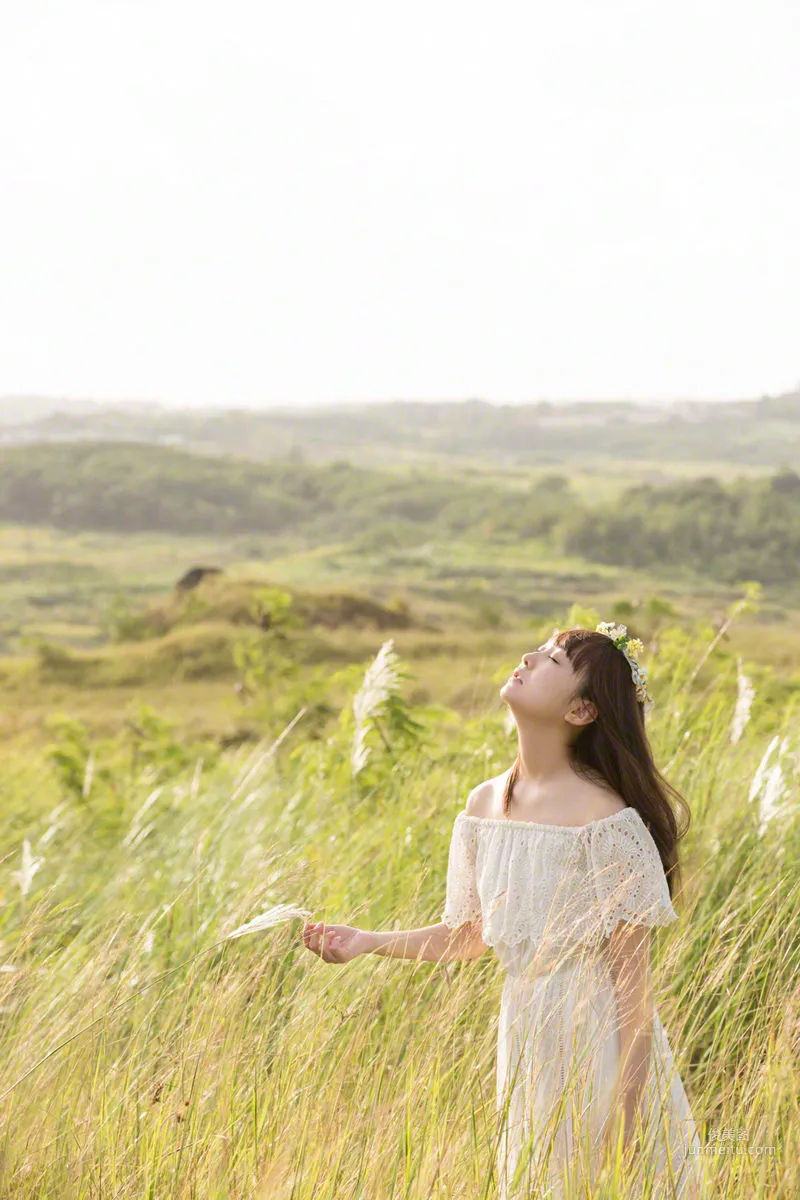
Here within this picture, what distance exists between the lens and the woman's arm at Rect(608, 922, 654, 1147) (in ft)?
8.09

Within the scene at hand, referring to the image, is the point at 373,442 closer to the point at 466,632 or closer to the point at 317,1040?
the point at 466,632

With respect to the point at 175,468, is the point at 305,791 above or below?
above

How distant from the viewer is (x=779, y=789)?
3.70 m

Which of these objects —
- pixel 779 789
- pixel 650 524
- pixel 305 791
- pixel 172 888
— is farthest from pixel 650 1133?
pixel 650 524

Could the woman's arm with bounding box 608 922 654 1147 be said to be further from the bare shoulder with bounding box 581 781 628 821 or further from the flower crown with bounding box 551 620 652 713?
the flower crown with bounding box 551 620 652 713

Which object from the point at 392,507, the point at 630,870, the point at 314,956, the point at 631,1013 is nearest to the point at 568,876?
the point at 630,870

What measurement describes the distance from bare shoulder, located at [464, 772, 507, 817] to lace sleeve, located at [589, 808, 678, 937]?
0.91 ft

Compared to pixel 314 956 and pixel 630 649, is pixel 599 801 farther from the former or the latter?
pixel 314 956

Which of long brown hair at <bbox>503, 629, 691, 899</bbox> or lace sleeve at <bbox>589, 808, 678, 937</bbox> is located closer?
lace sleeve at <bbox>589, 808, 678, 937</bbox>

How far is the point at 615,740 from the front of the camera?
2750 millimetres

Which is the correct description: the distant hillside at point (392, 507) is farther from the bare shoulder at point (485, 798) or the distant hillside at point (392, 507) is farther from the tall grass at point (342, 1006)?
the bare shoulder at point (485, 798)

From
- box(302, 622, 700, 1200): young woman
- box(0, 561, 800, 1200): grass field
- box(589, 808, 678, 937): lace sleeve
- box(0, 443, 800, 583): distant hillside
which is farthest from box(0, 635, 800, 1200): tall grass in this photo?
box(0, 443, 800, 583): distant hillside

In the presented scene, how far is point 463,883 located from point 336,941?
340 millimetres

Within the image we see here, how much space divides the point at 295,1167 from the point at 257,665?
787 cm
